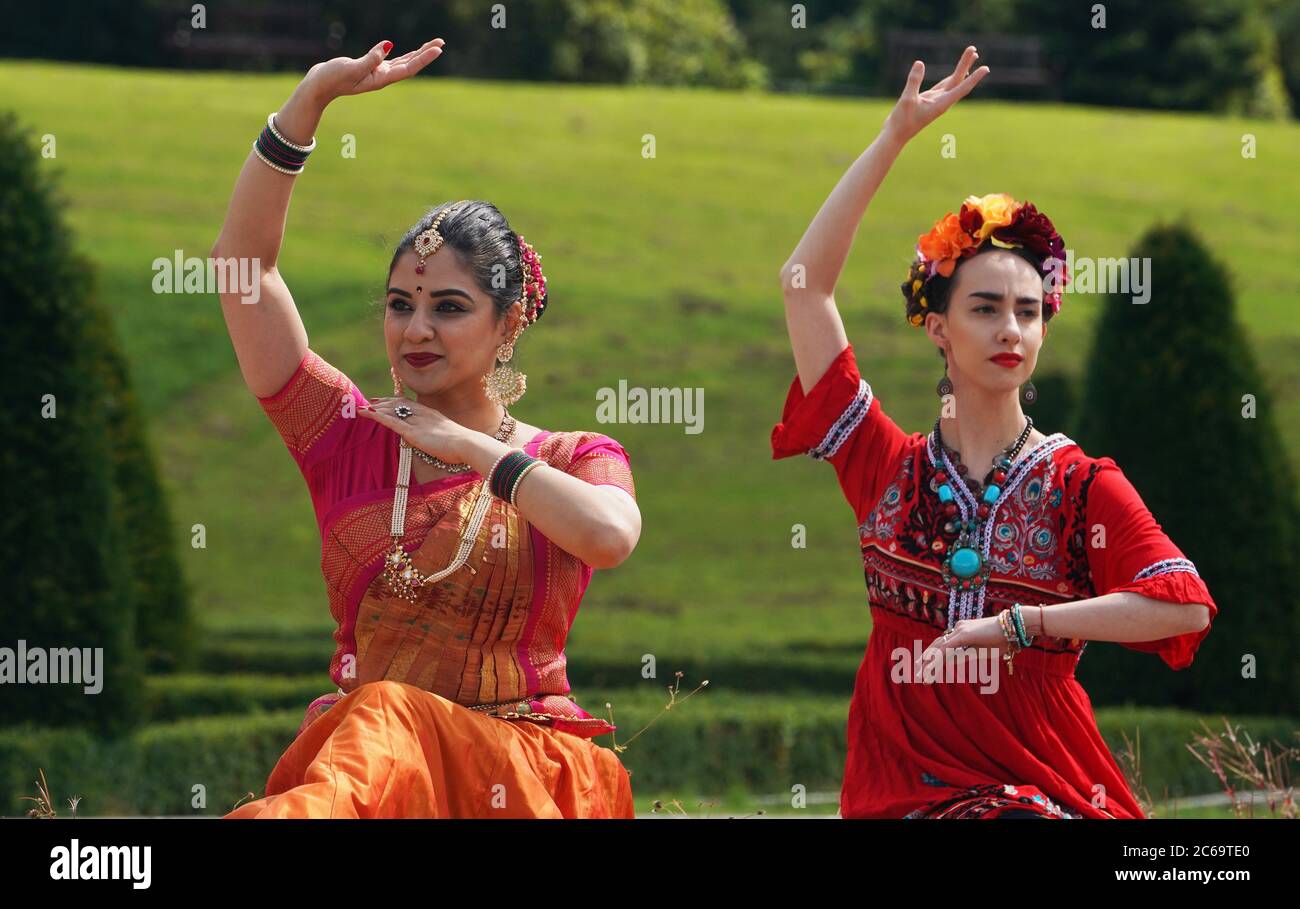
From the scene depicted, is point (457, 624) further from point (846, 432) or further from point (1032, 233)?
point (1032, 233)

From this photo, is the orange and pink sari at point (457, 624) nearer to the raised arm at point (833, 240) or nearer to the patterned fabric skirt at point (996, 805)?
the raised arm at point (833, 240)

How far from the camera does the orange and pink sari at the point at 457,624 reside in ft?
11.9

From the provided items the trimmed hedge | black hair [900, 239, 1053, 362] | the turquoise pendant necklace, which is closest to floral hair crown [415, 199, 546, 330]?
black hair [900, 239, 1053, 362]

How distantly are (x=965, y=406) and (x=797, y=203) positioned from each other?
65.3 feet

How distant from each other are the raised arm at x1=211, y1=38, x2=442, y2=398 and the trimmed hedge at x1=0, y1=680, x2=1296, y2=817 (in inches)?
201

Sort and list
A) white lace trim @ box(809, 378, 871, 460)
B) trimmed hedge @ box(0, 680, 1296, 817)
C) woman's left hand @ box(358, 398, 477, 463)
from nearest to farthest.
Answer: woman's left hand @ box(358, 398, 477, 463), white lace trim @ box(809, 378, 871, 460), trimmed hedge @ box(0, 680, 1296, 817)

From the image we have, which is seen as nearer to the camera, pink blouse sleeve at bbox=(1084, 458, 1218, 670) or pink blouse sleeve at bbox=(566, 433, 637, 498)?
pink blouse sleeve at bbox=(1084, 458, 1218, 670)

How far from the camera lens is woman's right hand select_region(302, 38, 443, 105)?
12.3 ft

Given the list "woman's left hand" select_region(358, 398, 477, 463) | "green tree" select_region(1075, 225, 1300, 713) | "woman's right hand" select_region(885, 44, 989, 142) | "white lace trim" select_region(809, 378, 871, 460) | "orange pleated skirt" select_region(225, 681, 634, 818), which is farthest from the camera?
"green tree" select_region(1075, 225, 1300, 713)

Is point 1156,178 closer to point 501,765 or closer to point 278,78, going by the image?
point 278,78

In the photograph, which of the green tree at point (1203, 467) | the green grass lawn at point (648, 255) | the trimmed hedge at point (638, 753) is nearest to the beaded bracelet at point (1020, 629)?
the trimmed hedge at point (638, 753)

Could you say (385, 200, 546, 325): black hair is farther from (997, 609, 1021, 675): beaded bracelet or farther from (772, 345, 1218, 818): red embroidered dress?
(997, 609, 1021, 675): beaded bracelet

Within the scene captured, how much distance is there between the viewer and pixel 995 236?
13.1ft
